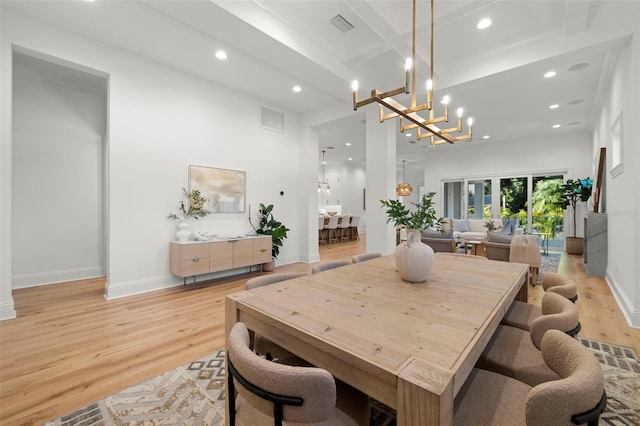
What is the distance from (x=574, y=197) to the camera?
7.08 metres

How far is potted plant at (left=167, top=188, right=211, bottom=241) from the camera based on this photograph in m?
4.38

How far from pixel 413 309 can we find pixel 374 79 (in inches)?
173

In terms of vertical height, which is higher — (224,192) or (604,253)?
(224,192)

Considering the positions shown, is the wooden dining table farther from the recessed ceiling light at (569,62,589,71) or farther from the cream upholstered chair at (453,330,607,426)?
the recessed ceiling light at (569,62,589,71)

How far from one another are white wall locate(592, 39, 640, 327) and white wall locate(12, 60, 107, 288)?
288 inches

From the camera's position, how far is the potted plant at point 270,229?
215 inches

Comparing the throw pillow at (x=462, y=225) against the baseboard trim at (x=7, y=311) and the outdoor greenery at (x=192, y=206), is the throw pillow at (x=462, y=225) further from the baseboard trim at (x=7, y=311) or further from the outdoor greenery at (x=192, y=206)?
the baseboard trim at (x=7, y=311)

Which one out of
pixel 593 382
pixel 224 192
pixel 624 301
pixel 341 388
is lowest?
pixel 624 301

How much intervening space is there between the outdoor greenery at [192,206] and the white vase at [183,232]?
132mm

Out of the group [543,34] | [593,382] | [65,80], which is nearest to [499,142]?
[543,34]

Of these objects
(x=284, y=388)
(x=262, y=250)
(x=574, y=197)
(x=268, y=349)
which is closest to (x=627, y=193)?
(x=268, y=349)

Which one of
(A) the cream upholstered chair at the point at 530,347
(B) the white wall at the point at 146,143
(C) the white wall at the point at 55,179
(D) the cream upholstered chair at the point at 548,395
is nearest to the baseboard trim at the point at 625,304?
(A) the cream upholstered chair at the point at 530,347

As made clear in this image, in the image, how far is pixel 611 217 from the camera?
4180 millimetres

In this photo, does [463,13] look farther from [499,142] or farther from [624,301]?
[499,142]
